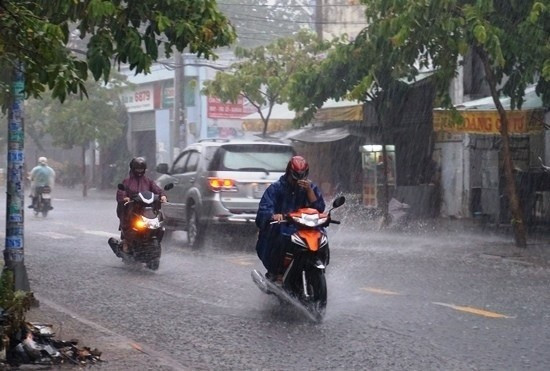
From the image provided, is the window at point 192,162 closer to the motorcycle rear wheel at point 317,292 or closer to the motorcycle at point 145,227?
the motorcycle at point 145,227

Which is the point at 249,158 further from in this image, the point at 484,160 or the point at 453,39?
the point at 484,160

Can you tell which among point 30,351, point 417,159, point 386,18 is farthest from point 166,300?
point 417,159

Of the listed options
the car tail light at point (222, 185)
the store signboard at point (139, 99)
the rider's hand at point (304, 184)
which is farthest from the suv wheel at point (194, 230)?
the store signboard at point (139, 99)

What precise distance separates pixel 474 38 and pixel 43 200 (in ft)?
46.1

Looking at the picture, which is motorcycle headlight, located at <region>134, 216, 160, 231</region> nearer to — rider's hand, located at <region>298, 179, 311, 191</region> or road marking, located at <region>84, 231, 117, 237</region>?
rider's hand, located at <region>298, 179, 311, 191</region>

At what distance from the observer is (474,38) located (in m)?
16.2

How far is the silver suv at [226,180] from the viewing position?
16.8 metres

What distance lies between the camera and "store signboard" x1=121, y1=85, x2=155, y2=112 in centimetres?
4481

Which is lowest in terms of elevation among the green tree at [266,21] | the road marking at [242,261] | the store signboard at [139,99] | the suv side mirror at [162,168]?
the road marking at [242,261]

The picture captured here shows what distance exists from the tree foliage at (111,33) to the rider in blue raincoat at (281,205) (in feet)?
4.83

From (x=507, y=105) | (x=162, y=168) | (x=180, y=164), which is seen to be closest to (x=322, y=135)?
(x=507, y=105)

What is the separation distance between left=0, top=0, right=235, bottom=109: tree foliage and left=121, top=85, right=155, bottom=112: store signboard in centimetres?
3525

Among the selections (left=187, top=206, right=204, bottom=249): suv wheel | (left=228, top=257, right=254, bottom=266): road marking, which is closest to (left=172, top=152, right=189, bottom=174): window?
(left=187, top=206, right=204, bottom=249): suv wheel

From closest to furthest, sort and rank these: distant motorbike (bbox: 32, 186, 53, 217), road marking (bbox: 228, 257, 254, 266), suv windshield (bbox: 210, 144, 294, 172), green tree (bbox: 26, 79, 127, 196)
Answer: road marking (bbox: 228, 257, 254, 266), suv windshield (bbox: 210, 144, 294, 172), distant motorbike (bbox: 32, 186, 53, 217), green tree (bbox: 26, 79, 127, 196)
